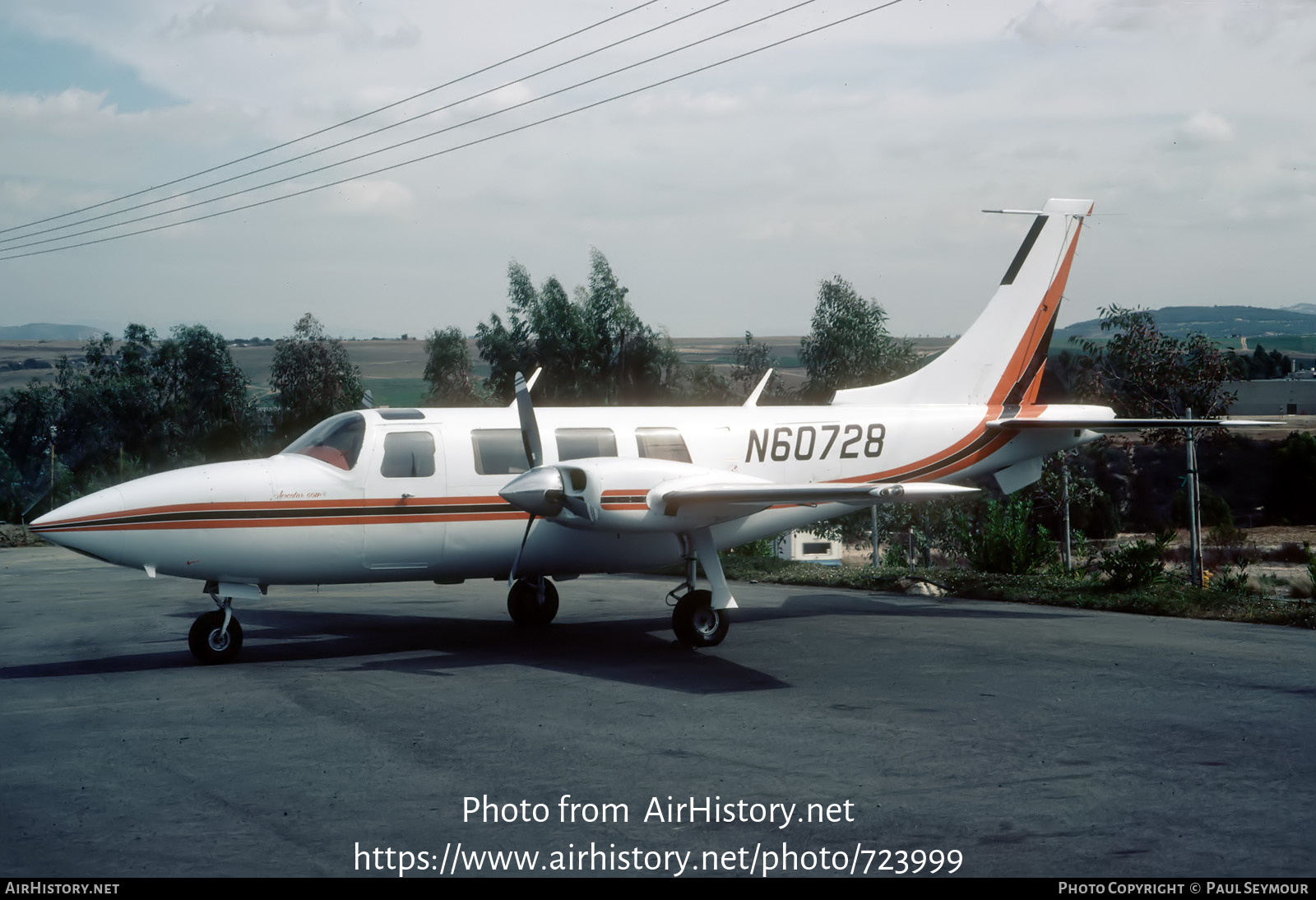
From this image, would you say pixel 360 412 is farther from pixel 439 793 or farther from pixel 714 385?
pixel 714 385

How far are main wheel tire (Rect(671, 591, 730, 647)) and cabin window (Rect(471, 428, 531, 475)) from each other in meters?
2.77

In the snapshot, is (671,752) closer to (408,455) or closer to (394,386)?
(408,455)

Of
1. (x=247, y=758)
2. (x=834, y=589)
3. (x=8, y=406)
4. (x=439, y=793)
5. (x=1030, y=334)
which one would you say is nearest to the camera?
(x=439, y=793)

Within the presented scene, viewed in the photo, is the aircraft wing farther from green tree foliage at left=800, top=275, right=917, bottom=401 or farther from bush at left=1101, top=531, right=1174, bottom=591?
green tree foliage at left=800, top=275, right=917, bottom=401

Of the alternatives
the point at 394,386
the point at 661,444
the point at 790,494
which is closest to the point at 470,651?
the point at 661,444

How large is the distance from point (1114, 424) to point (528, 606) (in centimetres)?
878

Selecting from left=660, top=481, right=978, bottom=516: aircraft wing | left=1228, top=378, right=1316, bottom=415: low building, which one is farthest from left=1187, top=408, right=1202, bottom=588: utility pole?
left=1228, top=378, right=1316, bottom=415: low building

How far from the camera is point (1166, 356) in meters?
20.2

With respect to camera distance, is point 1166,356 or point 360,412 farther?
point 1166,356

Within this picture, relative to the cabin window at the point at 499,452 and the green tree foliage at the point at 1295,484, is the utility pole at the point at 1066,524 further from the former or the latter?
the green tree foliage at the point at 1295,484

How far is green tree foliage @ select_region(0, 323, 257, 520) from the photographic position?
6512 centimetres

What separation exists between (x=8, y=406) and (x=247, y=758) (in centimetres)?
7924

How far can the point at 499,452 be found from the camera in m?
14.1
